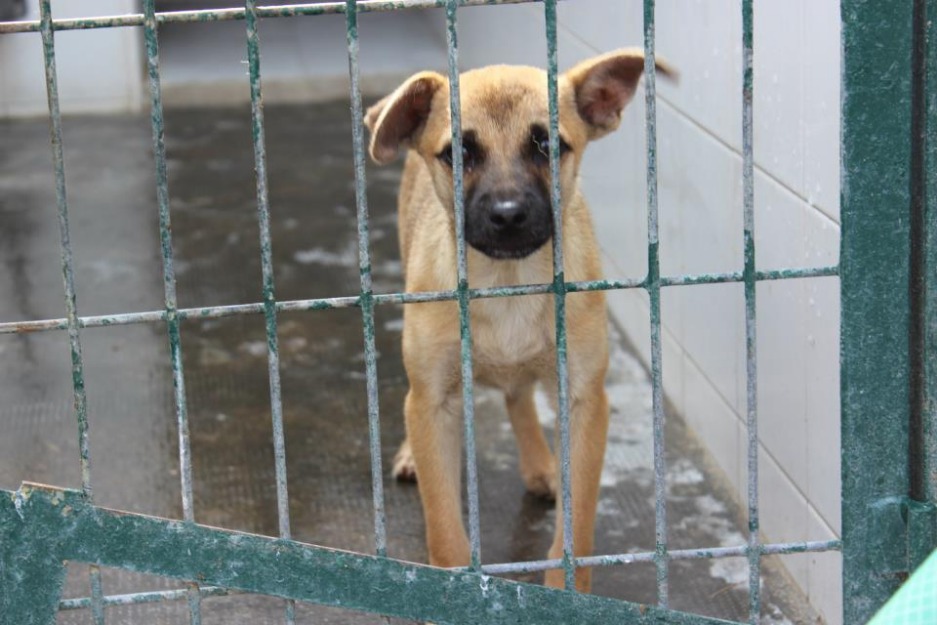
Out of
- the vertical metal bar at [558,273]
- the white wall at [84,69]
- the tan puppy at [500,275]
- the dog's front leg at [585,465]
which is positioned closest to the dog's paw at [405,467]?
the tan puppy at [500,275]

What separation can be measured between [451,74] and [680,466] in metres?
2.28

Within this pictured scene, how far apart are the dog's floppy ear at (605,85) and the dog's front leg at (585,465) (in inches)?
26.6

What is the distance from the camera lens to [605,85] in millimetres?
3389

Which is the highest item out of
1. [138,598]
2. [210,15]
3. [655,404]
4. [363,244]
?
[210,15]

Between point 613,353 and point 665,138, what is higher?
point 665,138

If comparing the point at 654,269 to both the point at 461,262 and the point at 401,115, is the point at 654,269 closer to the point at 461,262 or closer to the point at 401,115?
the point at 461,262

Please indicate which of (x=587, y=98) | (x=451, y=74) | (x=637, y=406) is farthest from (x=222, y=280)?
(x=451, y=74)

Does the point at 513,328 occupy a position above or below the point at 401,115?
below

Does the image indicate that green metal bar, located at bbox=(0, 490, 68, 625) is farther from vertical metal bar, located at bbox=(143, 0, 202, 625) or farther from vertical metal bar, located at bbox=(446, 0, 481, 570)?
vertical metal bar, located at bbox=(446, 0, 481, 570)

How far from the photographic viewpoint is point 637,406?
16.1 feet

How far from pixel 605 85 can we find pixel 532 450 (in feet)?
4.36

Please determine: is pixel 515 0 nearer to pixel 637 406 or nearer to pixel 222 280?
pixel 637 406

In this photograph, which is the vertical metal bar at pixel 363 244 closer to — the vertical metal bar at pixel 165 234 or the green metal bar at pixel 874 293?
the vertical metal bar at pixel 165 234

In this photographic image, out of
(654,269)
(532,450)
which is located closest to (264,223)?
Answer: (654,269)
